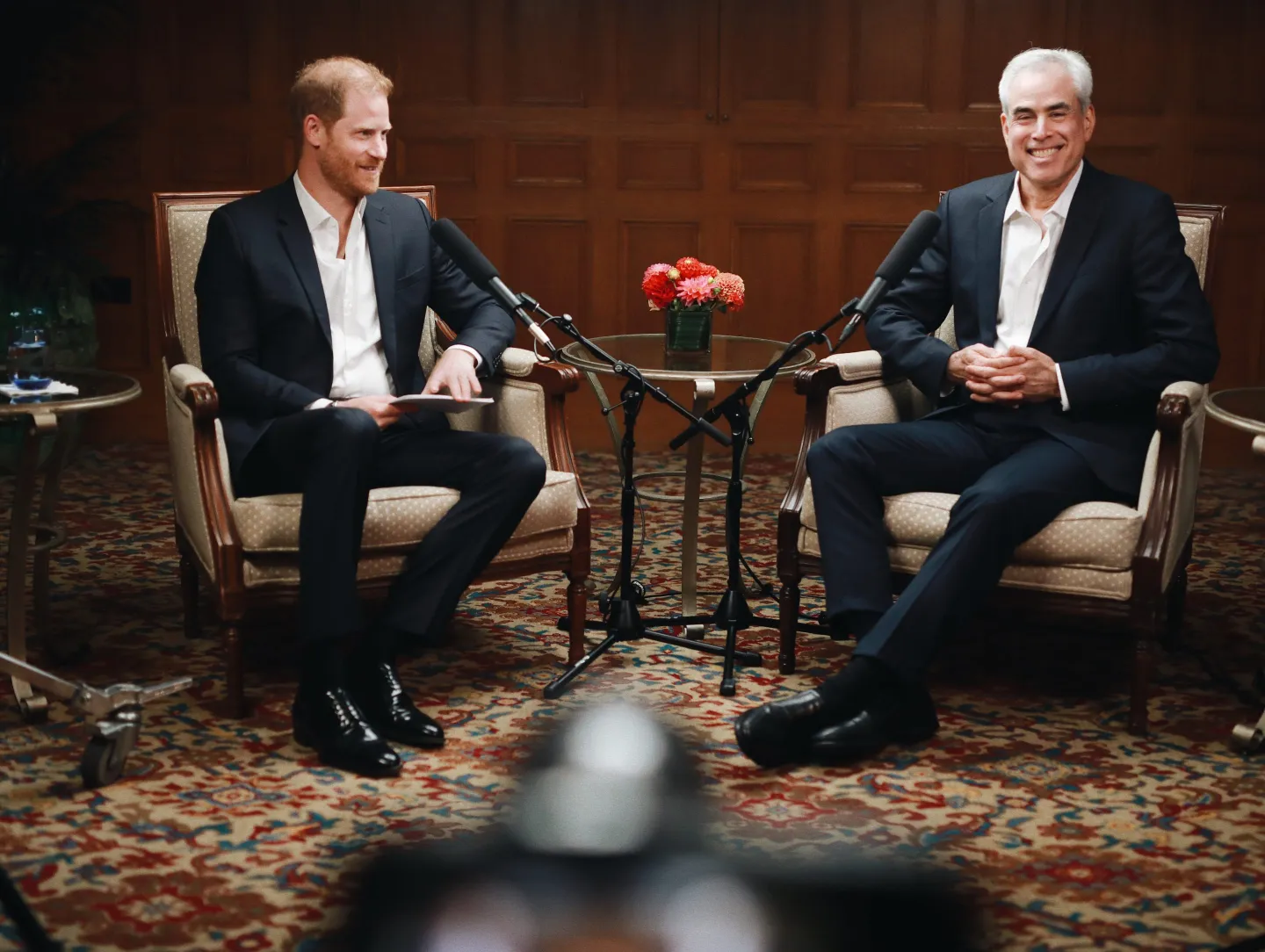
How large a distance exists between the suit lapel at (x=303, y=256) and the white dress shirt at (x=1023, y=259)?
1583 millimetres

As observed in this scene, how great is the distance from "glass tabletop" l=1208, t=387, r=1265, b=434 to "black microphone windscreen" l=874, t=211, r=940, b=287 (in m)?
0.70

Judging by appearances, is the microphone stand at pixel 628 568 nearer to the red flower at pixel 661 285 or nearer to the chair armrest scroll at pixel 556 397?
the chair armrest scroll at pixel 556 397

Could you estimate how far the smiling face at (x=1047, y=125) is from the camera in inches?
138

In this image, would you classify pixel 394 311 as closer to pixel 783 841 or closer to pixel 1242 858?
pixel 783 841

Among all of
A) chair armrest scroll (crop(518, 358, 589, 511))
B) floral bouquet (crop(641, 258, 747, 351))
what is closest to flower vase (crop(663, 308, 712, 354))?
floral bouquet (crop(641, 258, 747, 351))

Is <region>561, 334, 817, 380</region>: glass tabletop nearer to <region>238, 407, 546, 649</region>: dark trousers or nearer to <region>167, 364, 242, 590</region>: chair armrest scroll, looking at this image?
<region>238, 407, 546, 649</region>: dark trousers

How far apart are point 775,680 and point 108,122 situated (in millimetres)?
3780

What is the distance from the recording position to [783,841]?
9.10 ft

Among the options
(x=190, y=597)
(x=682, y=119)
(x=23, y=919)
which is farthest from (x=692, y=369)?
(x=682, y=119)

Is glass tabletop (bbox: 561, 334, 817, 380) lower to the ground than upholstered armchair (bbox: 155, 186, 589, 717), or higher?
higher

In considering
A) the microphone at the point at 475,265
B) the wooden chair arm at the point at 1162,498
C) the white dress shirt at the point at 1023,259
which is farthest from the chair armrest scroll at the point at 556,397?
the wooden chair arm at the point at 1162,498

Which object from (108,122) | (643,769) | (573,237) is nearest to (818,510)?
(643,769)

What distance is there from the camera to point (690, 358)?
3943mm

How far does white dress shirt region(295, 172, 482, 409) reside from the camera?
11.8ft
